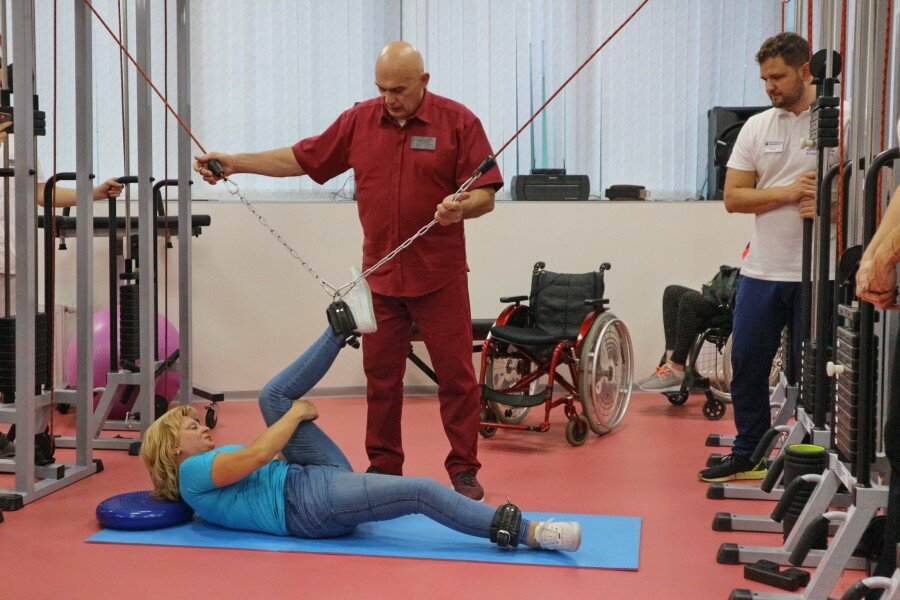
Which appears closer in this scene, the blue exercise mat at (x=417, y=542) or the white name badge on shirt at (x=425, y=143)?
the blue exercise mat at (x=417, y=542)

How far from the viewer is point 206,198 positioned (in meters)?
5.78

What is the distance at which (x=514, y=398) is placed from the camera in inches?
176

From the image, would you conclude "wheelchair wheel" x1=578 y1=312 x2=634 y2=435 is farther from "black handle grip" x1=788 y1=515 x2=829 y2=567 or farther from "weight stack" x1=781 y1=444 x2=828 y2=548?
"black handle grip" x1=788 y1=515 x2=829 y2=567

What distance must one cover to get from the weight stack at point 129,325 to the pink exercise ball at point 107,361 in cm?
20

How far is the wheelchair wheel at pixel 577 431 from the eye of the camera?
4.47 meters

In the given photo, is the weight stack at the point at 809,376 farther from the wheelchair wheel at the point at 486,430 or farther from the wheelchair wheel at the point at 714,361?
the wheelchair wheel at the point at 714,361

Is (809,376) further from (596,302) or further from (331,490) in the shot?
(596,302)

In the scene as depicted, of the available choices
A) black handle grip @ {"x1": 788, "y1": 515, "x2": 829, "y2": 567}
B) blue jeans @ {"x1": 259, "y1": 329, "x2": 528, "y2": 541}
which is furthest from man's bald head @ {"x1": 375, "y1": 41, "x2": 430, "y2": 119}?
black handle grip @ {"x1": 788, "y1": 515, "x2": 829, "y2": 567}

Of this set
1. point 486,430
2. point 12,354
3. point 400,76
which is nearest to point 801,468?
point 400,76

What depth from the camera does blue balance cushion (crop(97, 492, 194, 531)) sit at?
3.09 meters

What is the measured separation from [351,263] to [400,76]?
2626mm

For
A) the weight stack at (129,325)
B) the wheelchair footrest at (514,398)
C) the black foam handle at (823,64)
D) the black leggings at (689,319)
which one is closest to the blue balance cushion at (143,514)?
the weight stack at (129,325)

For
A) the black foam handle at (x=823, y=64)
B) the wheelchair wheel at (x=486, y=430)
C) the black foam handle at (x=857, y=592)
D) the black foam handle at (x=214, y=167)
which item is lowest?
the wheelchair wheel at (x=486, y=430)

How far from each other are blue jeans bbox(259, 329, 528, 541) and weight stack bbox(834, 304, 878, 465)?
93cm
